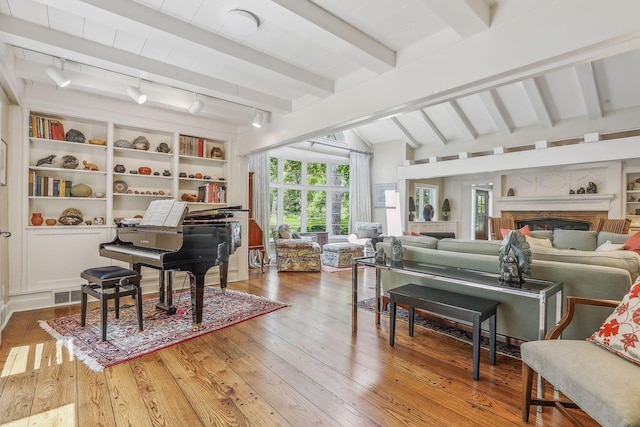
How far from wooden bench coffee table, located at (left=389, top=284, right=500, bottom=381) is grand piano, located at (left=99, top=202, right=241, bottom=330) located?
172cm

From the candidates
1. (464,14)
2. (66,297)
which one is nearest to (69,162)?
(66,297)

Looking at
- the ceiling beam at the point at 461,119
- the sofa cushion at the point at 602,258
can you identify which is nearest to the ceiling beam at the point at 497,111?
the ceiling beam at the point at 461,119

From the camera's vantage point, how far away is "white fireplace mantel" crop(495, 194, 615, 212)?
628 centimetres

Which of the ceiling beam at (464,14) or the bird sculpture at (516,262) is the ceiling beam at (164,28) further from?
the bird sculpture at (516,262)

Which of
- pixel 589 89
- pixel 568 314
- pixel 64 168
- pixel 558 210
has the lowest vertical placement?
pixel 568 314

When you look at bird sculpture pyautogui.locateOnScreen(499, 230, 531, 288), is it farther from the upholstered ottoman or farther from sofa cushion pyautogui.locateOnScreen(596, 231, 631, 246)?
the upholstered ottoman

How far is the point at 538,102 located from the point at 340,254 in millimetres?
4680

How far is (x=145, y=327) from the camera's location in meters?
3.08

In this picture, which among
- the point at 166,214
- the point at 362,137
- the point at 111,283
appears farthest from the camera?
the point at 362,137

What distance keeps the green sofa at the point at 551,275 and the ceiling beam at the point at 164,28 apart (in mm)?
2269

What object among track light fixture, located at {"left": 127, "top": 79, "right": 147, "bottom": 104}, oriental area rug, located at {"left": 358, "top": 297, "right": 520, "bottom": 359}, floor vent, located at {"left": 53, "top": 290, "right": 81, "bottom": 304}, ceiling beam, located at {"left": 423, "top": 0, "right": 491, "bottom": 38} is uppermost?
ceiling beam, located at {"left": 423, "top": 0, "right": 491, "bottom": 38}

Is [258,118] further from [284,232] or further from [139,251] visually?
[284,232]

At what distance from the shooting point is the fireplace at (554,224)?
668cm

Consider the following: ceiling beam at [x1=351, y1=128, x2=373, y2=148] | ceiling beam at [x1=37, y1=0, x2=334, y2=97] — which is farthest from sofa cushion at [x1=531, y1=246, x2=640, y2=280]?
ceiling beam at [x1=351, y1=128, x2=373, y2=148]
